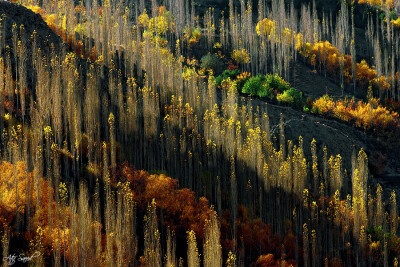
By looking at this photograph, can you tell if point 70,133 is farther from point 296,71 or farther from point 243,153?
point 296,71

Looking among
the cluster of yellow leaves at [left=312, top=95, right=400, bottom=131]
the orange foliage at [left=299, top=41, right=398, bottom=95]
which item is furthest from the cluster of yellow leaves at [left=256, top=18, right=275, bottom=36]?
the cluster of yellow leaves at [left=312, top=95, right=400, bottom=131]

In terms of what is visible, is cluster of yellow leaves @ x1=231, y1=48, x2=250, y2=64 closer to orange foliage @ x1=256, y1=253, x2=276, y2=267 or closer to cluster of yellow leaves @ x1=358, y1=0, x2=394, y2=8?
cluster of yellow leaves @ x1=358, y1=0, x2=394, y2=8

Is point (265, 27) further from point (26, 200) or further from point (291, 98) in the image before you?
point (26, 200)

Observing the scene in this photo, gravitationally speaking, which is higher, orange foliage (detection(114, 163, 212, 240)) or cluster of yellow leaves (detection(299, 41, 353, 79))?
cluster of yellow leaves (detection(299, 41, 353, 79))

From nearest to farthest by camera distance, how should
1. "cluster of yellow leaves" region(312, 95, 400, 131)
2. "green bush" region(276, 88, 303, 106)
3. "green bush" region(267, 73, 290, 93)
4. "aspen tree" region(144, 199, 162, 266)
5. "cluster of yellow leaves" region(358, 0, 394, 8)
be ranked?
"aspen tree" region(144, 199, 162, 266), "cluster of yellow leaves" region(312, 95, 400, 131), "green bush" region(276, 88, 303, 106), "green bush" region(267, 73, 290, 93), "cluster of yellow leaves" region(358, 0, 394, 8)

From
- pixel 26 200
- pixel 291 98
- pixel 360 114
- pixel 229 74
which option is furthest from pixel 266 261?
pixel 229 74

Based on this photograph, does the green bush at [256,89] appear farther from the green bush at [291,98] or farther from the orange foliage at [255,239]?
the orange foliage at [255,239]

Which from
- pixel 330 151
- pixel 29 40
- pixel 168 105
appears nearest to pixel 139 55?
pixel 168 105
